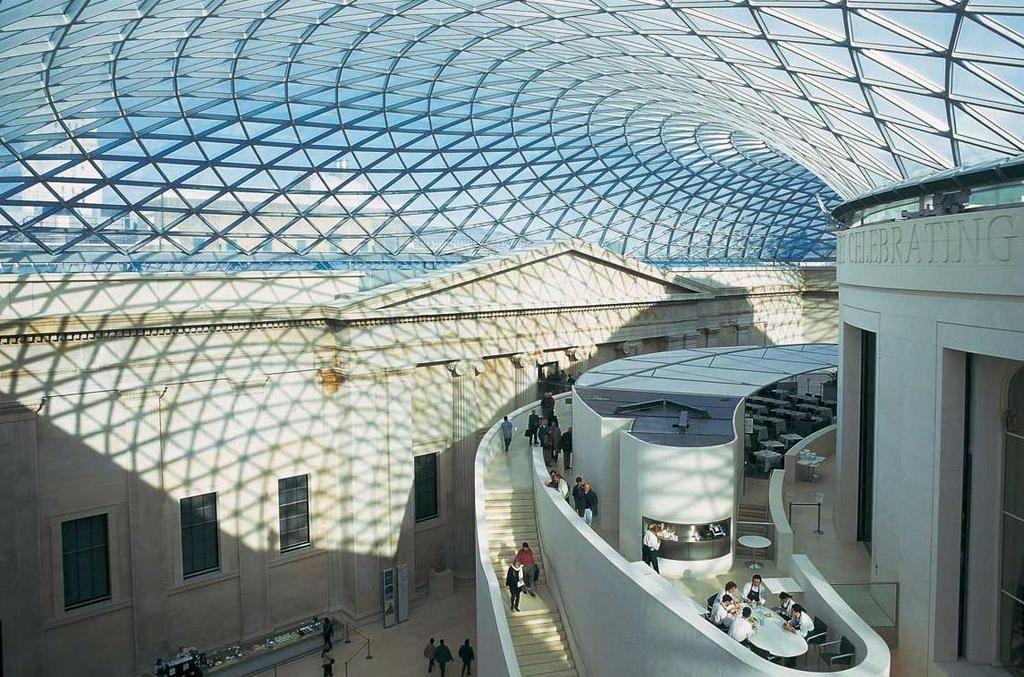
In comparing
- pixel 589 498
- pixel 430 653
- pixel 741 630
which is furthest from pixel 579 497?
pixel 430 653

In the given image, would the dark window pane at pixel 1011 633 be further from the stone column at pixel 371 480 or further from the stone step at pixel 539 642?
the stone column at pixel 371 480

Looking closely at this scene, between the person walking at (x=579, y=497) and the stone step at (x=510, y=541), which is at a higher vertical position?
the person walking at (x=579, y=497)

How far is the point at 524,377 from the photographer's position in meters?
42.3

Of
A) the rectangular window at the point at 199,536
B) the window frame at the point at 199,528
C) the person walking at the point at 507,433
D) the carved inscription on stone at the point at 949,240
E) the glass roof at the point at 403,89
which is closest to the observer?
the carved inscription on stone at the point at 949,240

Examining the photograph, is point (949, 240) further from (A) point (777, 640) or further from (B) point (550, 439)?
(B) point (550, 439)

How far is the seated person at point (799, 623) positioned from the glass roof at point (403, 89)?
11642 millimetres

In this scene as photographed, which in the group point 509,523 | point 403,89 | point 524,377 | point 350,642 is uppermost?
point 403,89

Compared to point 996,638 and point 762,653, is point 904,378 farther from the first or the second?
point 762,653

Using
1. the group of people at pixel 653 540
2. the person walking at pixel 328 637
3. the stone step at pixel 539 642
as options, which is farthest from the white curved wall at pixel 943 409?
the person walking at pixel 328 637

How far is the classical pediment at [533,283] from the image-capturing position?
36219 millimetres

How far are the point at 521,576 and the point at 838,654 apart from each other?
11.1 metres

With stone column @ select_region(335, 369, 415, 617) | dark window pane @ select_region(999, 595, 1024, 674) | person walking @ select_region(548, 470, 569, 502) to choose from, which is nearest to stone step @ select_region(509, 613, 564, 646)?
person walking @ select_region(548, 470, 569, 502)

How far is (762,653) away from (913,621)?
10.6 ft

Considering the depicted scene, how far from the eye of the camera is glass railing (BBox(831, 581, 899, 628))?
14.6 metres
